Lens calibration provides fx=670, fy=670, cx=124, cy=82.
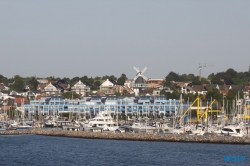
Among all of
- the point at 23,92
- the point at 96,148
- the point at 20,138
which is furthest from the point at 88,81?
the point at 96,148

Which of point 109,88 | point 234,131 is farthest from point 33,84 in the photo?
point 234,131

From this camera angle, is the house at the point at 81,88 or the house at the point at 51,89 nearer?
the house at the point at 51,89

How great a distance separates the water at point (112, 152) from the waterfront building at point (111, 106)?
3900 cm

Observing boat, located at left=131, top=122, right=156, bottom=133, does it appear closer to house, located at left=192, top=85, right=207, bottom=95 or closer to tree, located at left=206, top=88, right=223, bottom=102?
tree, located at left=206, top=88, right=223, bottom=102

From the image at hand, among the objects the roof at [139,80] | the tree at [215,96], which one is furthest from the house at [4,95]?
the tree at [215,96]

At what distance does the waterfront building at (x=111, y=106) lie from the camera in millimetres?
104688

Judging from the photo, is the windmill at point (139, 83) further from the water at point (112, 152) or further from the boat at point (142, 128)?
the water at point (112, 152)

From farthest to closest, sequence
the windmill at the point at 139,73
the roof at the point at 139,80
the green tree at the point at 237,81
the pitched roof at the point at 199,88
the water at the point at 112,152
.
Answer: the green tree at the point at 237,81
the windmill at the point at 139,73
the roof at the point at 139,80
the pitched roof at the point at 199,88
the water at the point at 112,152

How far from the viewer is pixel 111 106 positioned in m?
109

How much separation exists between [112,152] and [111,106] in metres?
54.4

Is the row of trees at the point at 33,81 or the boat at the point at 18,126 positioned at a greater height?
the row of trees at the point at 33,81

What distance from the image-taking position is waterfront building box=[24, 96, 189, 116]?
105 metres

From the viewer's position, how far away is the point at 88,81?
528 feet

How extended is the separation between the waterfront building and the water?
39001mm
